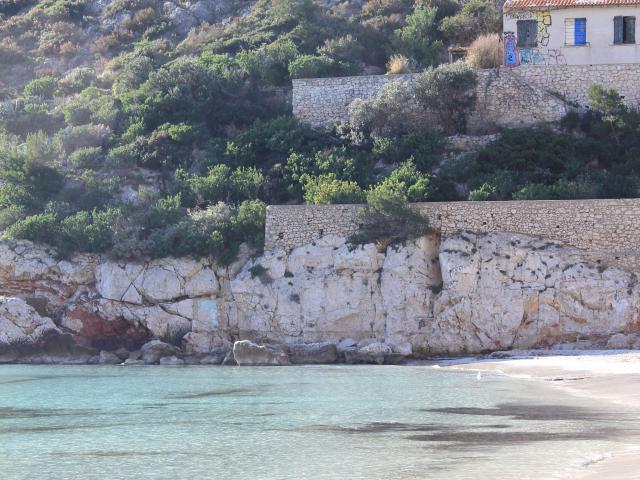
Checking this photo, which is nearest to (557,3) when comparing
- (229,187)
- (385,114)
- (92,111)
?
(385,114)

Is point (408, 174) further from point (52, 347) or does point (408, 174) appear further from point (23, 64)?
point (23, 64)

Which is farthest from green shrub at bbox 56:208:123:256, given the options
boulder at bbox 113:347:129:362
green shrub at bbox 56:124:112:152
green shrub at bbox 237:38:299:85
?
green shrub at bbox 237:38:299:85

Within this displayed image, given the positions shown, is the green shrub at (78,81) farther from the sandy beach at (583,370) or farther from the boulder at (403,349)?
the sandy beach at (583,370)

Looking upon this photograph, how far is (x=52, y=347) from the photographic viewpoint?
28.2m

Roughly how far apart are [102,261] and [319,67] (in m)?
11.0

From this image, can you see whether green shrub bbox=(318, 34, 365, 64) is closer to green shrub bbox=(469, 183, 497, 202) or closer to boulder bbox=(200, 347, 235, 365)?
green shrub bbox=(469, 183, 497, 202)

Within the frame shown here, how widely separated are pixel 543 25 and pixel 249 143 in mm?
8986

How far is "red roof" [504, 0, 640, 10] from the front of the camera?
31.9 meters

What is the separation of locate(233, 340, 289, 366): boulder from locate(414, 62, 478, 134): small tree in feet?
32.0

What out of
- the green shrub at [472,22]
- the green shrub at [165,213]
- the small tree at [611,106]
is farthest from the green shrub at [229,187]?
the green shrub at [472,22]

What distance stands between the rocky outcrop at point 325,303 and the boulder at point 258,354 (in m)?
0.03

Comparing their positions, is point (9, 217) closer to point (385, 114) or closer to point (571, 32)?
point (385, 114)

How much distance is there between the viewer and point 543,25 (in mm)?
32781

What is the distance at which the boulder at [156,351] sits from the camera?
2723 cm
